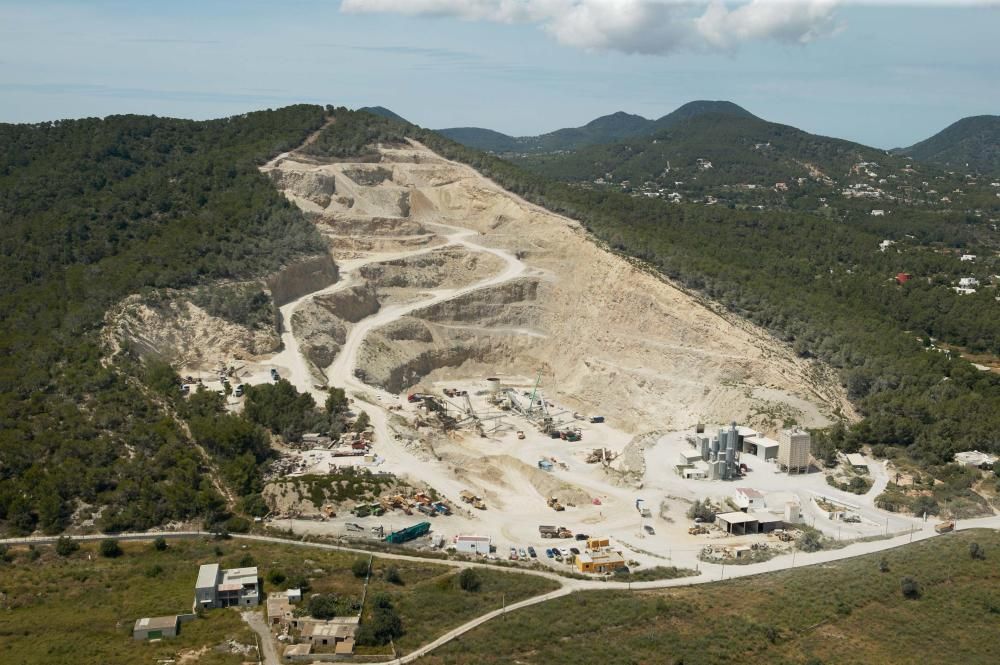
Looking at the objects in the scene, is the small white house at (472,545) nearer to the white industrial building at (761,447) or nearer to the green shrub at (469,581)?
the green shrub at (469,581)

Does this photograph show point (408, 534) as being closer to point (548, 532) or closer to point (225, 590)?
point (548, 532)

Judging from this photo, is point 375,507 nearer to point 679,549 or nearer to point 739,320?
point 679,549

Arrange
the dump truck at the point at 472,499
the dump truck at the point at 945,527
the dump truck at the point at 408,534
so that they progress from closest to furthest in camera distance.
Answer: the dump truck at the point at 408,534 < the dump truck at the point at 945,527 < the dump truck at the point at 472,499

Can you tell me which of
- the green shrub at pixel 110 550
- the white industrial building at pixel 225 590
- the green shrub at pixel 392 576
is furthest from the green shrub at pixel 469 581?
the green shrub at pixel 110 550

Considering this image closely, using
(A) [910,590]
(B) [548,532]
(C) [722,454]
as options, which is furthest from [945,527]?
(B) [548,532]

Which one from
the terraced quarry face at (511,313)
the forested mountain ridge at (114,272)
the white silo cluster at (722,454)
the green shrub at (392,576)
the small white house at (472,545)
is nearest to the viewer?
the green shrub at (392,576)

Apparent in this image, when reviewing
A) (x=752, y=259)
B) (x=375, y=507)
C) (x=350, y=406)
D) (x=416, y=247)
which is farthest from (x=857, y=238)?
(x=375, y=507)
